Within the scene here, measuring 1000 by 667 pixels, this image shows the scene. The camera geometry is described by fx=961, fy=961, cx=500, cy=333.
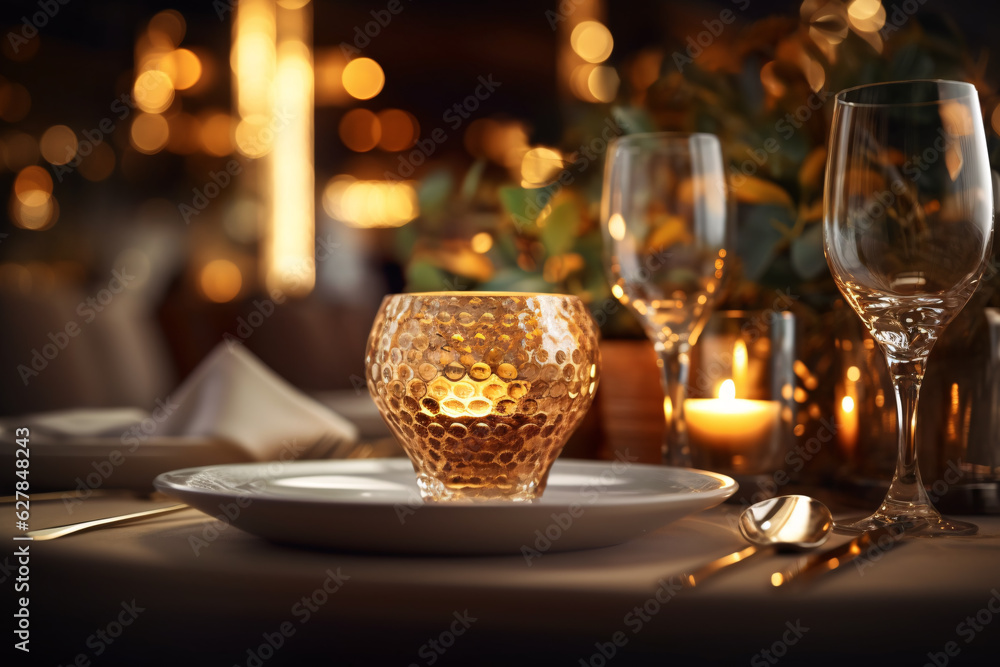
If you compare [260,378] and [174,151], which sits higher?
[174,151]

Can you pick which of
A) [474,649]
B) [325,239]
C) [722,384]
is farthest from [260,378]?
[325,239]

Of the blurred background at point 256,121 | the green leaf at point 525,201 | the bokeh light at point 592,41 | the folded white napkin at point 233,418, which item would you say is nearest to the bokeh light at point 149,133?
the blurred background at point 256,121

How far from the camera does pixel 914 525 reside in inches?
21.1

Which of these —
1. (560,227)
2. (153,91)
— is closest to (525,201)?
(560,227)

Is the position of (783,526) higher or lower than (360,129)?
lower

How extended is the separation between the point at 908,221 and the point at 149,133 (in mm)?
6241

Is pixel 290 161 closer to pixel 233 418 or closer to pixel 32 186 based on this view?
pixel 32 186

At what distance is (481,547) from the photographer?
0.45 meters

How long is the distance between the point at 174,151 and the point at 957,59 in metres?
6.05

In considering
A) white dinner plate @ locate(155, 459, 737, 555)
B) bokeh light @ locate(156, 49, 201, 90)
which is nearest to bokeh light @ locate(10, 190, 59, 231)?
bokeh light @ locate(156, 49, 201, 90)

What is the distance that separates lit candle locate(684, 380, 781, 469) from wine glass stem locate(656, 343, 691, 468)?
0.04ft

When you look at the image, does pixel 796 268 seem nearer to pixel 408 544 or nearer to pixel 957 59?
pixel 957 59

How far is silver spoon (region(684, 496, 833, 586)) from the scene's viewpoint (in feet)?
1.56

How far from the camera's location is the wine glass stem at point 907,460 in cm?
56
